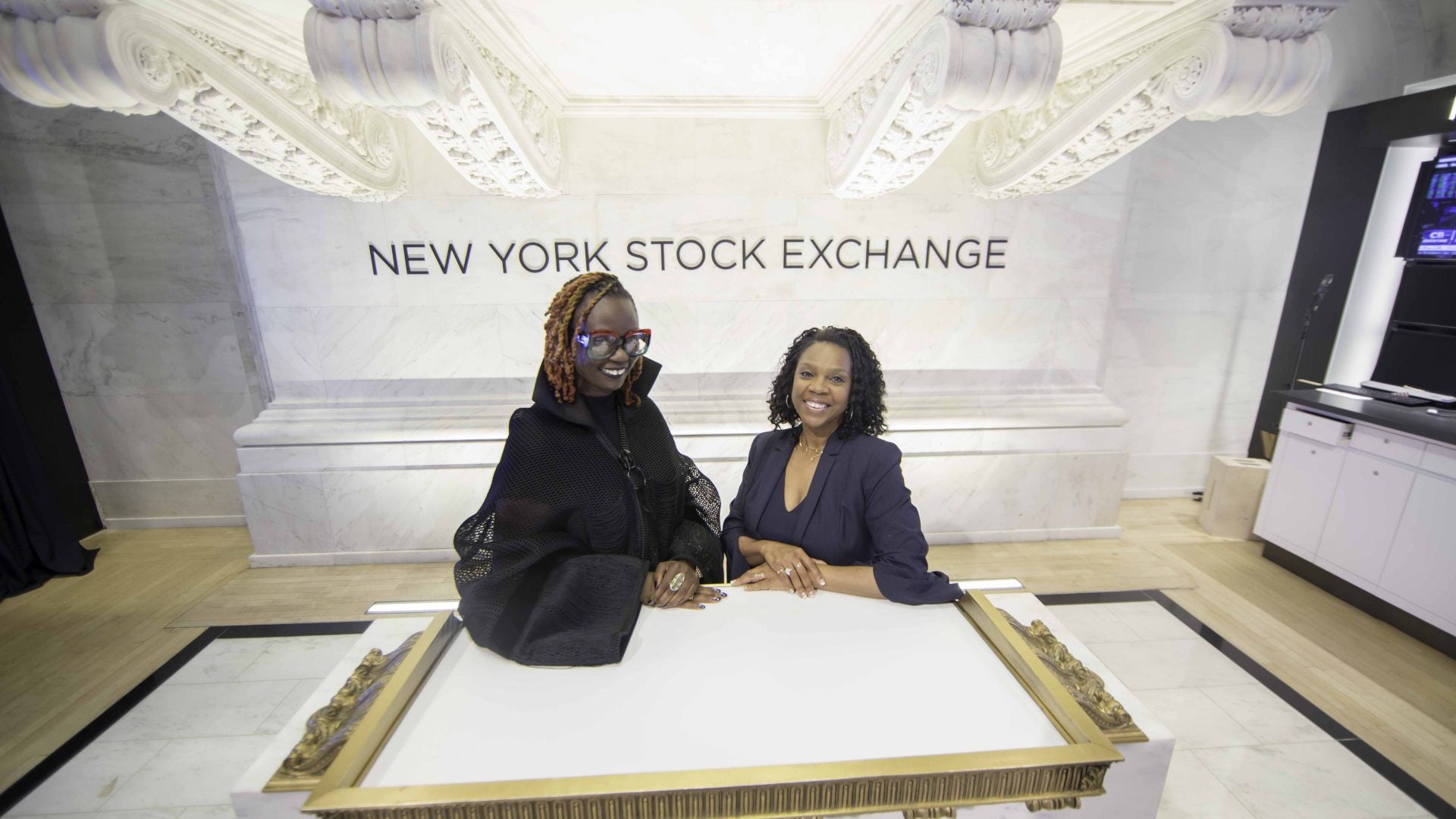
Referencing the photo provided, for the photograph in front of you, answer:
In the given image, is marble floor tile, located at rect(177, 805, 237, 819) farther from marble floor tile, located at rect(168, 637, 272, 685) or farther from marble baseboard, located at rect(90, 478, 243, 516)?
marble baseboard, located at rect(90, 478, 243, 516)

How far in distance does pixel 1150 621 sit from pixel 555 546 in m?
3.48

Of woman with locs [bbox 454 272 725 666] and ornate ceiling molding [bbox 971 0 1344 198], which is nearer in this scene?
woman with locs [bbox 454 272 725 666]

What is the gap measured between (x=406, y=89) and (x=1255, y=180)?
5840 millimetres

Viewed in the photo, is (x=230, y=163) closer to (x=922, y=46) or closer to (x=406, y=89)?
(x=406, y=89)

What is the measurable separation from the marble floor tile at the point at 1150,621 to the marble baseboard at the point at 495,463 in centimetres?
83

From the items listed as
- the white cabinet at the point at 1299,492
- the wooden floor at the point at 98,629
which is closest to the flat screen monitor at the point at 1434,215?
the white cabinet at the point at 1299,492

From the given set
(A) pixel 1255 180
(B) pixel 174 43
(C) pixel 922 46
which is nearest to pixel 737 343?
(C) pixel 922 46

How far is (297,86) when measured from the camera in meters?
2.72

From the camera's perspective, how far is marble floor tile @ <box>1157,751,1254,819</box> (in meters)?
2.09

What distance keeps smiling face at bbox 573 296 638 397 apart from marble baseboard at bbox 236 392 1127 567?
89.3 inches

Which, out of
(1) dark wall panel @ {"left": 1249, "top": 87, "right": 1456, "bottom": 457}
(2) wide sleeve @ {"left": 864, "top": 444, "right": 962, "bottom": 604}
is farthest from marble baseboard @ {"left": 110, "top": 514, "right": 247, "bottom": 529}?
(1) dark wall panel @ {"left": 1249, "top": 87, "right": 1456, "bottom": 457}

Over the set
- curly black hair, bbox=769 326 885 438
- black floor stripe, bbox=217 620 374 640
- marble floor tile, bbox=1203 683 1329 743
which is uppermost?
curly black hair, bbox=769 326 885 438

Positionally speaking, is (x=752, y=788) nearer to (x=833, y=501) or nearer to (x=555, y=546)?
(x=555, y=546)

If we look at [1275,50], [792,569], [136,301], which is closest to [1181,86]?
[1275,50]
